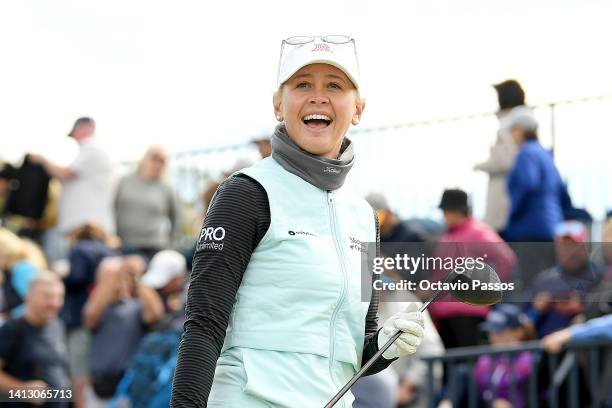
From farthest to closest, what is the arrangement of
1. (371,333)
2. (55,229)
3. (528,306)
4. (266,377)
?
(55,229) → (528,306) → (371,333) → (266,377)

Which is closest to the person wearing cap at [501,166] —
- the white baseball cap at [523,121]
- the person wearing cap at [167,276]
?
the white baseball cap at [523,121]

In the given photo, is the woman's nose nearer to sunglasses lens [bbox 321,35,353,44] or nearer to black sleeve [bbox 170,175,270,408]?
sunglasses lens [bbox 321,35,353,44]

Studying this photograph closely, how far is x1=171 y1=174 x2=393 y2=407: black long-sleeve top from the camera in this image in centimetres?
330

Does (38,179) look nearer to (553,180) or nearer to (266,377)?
(553,180)

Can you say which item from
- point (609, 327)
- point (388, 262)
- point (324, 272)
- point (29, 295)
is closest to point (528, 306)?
point (609, 327)

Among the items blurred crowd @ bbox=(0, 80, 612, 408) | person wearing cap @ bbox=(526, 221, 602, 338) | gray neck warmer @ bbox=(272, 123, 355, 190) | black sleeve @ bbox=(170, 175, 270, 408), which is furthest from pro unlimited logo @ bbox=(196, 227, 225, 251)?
person wearing cap @ bbox=(526, 221, 602, 338)

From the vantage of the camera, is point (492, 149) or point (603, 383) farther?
point (492, 149)

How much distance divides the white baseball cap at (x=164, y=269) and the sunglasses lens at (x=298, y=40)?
6836 millimetres

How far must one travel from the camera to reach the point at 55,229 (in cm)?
1195

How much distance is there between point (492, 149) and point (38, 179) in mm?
4570

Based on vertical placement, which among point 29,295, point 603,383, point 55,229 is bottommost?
point 603,383

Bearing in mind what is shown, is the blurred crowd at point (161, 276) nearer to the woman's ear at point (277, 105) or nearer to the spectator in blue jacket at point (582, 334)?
the spectator in blue jacket at point (582, 334)

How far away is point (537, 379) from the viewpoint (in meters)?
8.18

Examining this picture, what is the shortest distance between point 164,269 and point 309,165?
706 centimetres
